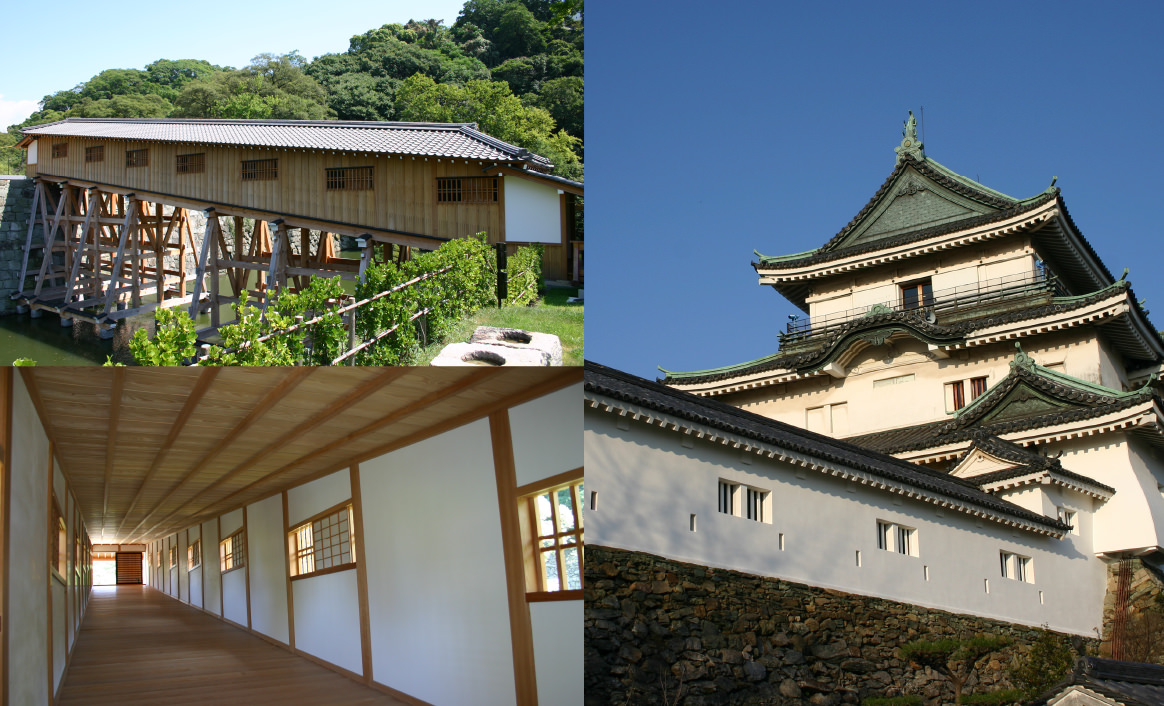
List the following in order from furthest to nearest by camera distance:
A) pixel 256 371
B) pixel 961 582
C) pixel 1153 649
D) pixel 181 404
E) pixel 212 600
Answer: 1. pixel 212 600
2. pixel 1153 649
3. pixel 961 582
4. pixel 181 404
5. pixel 256 371

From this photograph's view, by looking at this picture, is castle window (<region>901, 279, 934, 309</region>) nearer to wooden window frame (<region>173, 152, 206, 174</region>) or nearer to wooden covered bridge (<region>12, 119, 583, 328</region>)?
wooden covered bridge (<region>12, 119, 583, 328</region>)

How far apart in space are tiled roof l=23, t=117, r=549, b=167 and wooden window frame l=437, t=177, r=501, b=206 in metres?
0.25

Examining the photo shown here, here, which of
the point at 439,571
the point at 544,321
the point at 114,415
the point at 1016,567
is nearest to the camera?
the point at 114,415

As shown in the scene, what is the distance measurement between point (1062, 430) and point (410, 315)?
10.9 m

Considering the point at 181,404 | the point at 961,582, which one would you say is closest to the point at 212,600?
the point at 181,404

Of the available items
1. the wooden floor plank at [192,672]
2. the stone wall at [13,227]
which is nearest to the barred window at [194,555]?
the wooden floor plank at [192,672]

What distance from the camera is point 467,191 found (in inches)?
319

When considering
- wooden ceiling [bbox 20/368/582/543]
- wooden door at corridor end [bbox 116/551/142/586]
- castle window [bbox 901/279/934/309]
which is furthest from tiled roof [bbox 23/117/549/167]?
wooden door at corridor end [bbox 116/551/142/586]

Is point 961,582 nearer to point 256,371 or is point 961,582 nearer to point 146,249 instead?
point 256,371

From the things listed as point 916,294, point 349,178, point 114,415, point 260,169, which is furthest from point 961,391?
point 114,415

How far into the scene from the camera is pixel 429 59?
9.18 m

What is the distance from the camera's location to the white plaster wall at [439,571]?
5988 mm

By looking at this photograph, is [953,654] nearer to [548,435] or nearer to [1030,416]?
[548,435]

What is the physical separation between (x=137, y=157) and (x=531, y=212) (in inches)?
254
